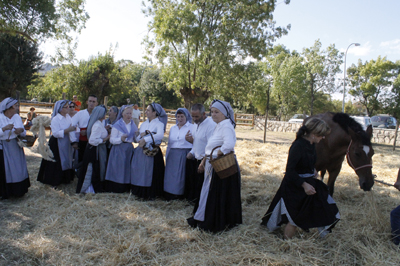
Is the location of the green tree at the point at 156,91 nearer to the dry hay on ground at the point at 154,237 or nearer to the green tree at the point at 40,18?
the green tree at the point at 40,18

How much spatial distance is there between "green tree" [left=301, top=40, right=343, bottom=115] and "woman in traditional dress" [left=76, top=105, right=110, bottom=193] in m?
33.4

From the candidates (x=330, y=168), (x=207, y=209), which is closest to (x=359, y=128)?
(x=330, y=168)

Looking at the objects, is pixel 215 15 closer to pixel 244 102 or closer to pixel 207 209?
pixel 244 102

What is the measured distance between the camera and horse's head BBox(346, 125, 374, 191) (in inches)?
157

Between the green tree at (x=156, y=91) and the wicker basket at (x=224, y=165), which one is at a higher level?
the green tree at (x=156, y=91)

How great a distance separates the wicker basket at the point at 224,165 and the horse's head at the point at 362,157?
2014 millimetres

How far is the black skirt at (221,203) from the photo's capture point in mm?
3559

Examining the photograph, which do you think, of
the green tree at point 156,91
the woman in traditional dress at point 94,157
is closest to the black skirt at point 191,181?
the woman in traditional dress at point 94,157

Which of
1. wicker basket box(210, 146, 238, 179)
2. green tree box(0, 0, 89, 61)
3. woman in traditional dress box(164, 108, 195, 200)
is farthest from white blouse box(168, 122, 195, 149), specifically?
green tree box(0, 0, 89, 61)

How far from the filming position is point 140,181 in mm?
5016

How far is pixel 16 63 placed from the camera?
1727cm

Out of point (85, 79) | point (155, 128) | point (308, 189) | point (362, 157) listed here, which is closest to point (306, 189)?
point (308, 189)

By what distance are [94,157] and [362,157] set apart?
439 cm

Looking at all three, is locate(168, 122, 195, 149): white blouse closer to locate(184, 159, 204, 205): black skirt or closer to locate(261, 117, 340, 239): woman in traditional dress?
locate(184, 159, 204, 205): black skirt
